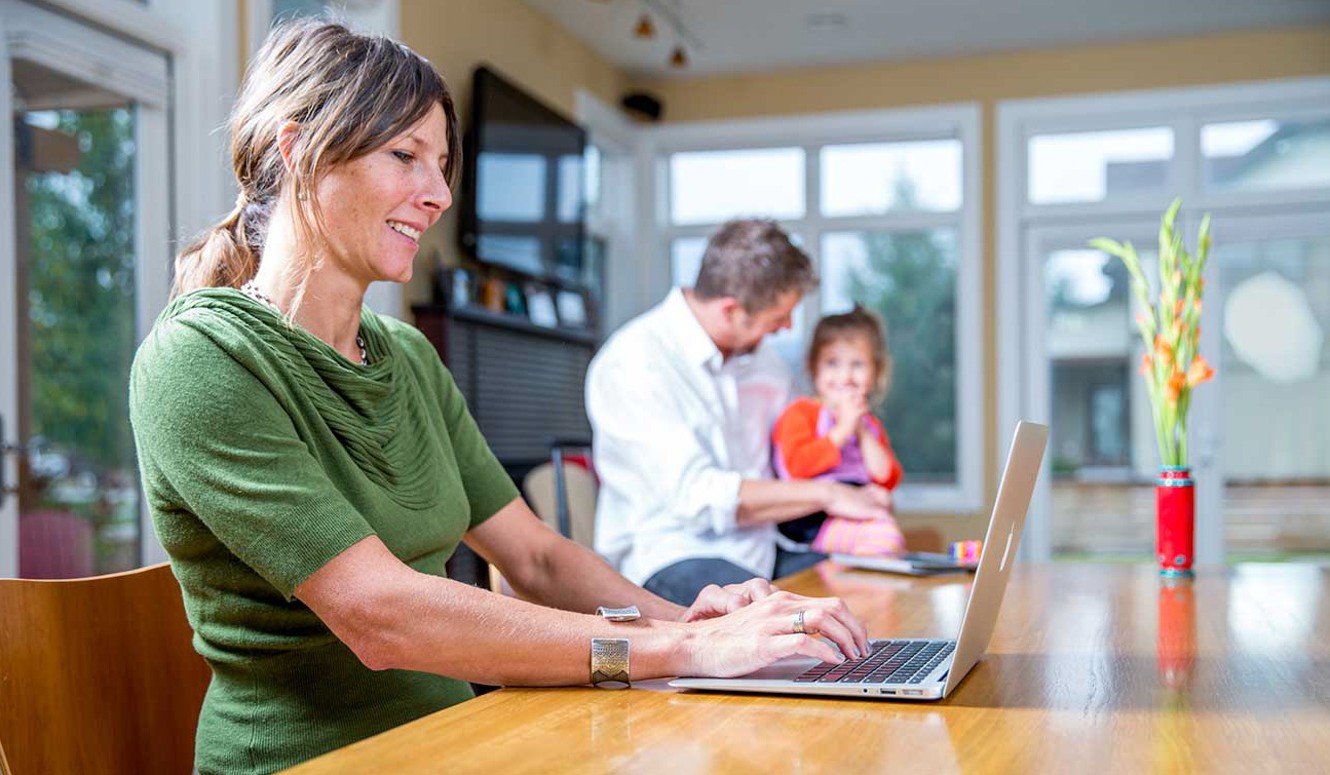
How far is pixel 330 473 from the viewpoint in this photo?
124cm

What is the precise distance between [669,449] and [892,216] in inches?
175

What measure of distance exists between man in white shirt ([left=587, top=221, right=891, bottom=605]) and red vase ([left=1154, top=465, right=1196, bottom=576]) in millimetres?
545

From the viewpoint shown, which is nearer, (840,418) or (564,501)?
(564,501)

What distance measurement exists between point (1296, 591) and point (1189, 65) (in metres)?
4.79

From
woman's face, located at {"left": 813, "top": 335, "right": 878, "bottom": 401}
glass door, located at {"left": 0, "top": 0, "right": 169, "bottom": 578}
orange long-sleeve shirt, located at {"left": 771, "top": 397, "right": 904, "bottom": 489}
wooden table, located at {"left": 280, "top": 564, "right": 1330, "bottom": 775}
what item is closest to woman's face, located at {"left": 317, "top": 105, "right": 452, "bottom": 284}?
wooden table, located at {"left": 280, "top": 564, "right": 1330, "bottom": 775}

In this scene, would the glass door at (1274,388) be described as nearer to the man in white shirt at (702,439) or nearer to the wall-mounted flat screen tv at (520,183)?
the wall-mounted flat screen tv at (520,183)

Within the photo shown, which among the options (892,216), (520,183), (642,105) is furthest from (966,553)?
(642,105)

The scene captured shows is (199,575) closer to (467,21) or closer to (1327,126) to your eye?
(467,21)

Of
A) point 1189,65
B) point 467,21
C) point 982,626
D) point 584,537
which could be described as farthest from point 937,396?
point 982,626

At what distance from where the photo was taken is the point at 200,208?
3646 millimetres

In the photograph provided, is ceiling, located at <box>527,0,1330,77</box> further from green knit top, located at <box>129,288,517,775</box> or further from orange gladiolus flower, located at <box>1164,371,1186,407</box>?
green knit top, located at <box>129,288,517,775</box>

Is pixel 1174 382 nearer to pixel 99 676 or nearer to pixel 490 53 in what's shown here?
pixel 99 676

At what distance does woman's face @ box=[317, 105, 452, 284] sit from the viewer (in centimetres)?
130

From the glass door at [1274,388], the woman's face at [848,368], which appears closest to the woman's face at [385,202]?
the woman's face at [848,368]
